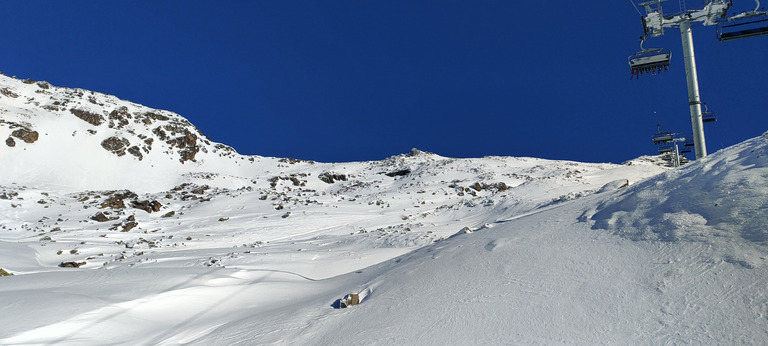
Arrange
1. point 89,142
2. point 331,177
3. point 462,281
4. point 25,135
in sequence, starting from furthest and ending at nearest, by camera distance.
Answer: point 331,177
point 89,142
point 25,135
point 462,281

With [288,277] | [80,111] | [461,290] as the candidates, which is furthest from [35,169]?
[461,290]

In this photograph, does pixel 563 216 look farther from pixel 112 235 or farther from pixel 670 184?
pixel 112 235

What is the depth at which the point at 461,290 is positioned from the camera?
6.92 metres

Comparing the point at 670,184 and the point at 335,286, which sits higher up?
the point at 670,184

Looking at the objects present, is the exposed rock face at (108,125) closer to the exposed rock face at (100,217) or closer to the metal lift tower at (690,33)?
the exposed rock face at (100,217)

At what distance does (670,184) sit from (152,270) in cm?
1210

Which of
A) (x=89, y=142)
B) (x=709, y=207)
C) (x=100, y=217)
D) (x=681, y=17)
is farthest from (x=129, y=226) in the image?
(x=89, y=142)

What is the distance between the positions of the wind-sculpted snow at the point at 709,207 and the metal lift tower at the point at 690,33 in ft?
20.3

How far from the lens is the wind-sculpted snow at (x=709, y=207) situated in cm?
575

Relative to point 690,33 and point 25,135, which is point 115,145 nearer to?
point 25,135

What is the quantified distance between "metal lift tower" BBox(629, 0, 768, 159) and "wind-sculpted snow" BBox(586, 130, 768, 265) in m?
6.19

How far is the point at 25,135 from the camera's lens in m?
43.1

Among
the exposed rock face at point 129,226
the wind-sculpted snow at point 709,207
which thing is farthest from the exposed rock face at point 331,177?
the wind-sculpted snow at point 709,207

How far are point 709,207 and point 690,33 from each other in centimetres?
1142
